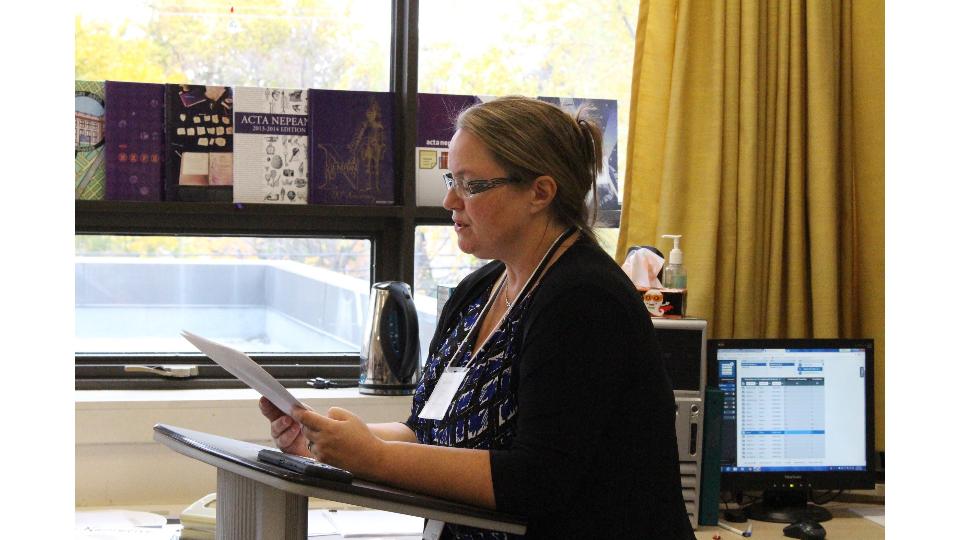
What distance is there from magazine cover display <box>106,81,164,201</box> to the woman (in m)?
1.20

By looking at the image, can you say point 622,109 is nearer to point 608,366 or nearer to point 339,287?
point 339,287

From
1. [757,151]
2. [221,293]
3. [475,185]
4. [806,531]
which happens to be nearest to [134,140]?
[221,293]

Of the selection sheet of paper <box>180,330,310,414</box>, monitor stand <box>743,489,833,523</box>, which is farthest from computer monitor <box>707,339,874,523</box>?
sheet of paper <box>180,330,310,414</box>

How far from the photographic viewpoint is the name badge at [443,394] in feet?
5.58

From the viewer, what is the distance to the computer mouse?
2318mm

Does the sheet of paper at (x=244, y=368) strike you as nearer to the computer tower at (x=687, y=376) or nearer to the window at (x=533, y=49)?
the computer tower at (x=687, y=376)

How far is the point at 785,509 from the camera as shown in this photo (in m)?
2.54

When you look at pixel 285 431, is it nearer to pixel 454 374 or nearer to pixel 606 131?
pixel 454 374

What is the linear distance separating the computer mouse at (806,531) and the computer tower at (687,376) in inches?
8.1

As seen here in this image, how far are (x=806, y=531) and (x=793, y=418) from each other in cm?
30

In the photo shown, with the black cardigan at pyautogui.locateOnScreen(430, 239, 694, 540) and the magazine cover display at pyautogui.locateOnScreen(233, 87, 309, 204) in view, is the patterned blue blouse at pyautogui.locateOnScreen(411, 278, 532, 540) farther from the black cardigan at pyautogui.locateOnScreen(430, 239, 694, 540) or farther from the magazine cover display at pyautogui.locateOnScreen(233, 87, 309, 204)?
the magazine cover display at pyautogui.locateOnScreen(233, 87, 309, 204)

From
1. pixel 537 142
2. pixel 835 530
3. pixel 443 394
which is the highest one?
pixel 537 142

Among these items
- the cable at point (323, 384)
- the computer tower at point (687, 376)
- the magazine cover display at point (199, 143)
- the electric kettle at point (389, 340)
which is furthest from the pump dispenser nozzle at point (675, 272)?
the magazine cover display at point (199, 143)

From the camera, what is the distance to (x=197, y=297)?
2.84 metres
